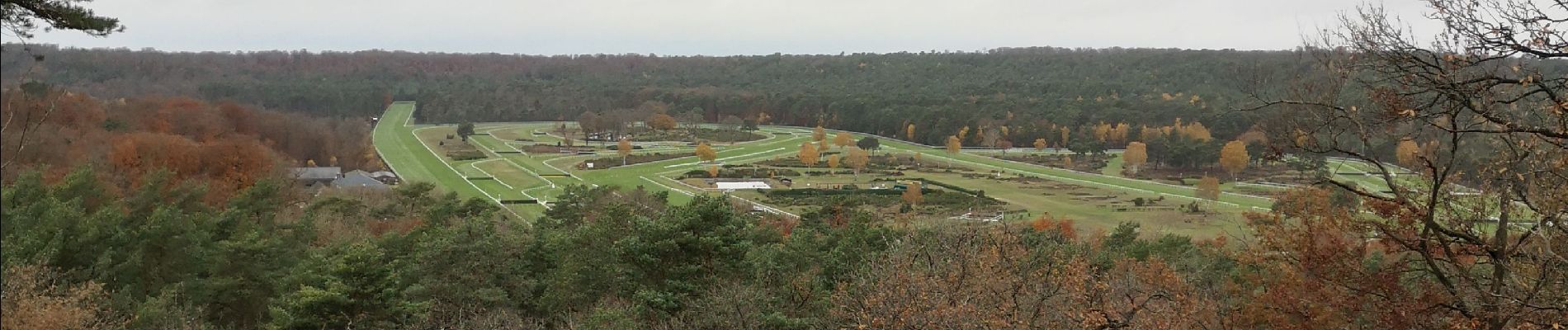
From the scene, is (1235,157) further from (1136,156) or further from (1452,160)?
(1452,160)

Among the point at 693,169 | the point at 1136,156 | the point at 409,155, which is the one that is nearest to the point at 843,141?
the point at 693,169

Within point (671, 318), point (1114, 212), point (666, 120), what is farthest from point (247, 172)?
point (666, 120)

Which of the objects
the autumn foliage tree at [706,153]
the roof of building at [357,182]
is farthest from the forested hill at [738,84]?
the autumn foliage tree at [706,153]

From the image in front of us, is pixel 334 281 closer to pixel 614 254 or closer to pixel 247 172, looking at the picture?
pixel 614 254

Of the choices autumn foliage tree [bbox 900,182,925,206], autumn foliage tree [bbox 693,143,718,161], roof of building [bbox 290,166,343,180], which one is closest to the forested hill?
roof of building [bbox 290,166,343,180]

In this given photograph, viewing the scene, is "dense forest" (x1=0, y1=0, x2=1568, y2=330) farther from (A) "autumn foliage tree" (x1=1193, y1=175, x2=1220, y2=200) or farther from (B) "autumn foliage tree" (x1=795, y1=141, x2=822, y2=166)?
(B) "autumn foliage tree" (x1=795, y1=141, x2=822, y2=166)

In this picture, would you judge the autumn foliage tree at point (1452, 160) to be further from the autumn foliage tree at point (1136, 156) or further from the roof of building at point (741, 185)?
the autumn foliage tree at point (1136, 156)
